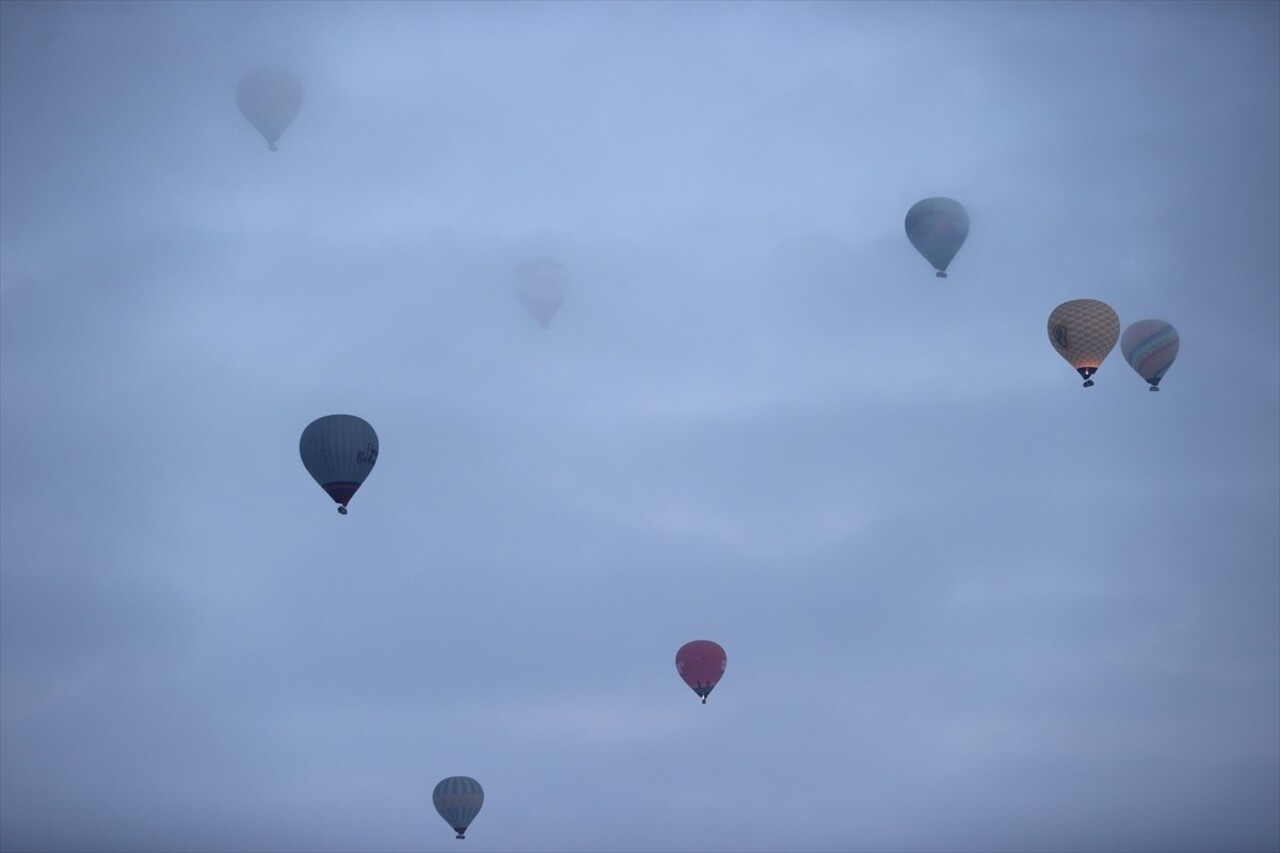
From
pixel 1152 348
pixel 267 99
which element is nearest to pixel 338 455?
pixel 267 99

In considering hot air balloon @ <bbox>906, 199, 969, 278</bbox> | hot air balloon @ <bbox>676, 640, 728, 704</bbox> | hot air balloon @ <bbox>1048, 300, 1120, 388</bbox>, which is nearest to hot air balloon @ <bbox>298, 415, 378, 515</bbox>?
hot air balloon @ <bbox>676, 640, 728, 704</bbox>

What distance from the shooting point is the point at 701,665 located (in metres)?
51.5

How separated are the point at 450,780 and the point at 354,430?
18.1 metres

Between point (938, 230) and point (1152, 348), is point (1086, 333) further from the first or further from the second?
point (938, 230)

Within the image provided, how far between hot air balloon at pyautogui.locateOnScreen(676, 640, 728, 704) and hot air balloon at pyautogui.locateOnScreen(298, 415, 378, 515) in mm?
14888

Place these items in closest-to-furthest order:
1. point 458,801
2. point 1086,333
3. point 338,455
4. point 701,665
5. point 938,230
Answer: point 338,455, point 1086,333, point 938,230, point 701,665, point 458,801

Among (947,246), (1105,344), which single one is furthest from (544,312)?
(1105,344)

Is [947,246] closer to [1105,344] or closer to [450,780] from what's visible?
[1105,344]

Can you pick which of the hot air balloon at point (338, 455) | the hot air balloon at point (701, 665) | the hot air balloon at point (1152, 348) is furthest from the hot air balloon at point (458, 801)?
the hot air balloon at point (1152, 348)

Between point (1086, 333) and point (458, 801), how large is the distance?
3028cm

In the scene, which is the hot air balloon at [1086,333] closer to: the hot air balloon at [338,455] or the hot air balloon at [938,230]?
the hot air balloon at [938,230]

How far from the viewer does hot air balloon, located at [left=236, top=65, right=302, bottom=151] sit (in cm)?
5700

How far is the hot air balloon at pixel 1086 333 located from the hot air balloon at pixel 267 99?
32.7 meters

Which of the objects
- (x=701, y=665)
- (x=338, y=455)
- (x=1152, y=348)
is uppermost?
(x=1152, y=348)
